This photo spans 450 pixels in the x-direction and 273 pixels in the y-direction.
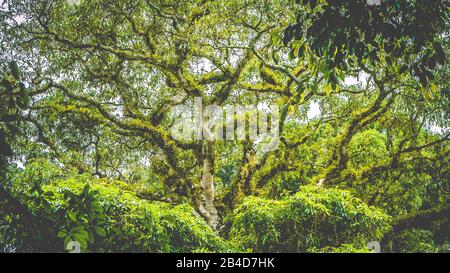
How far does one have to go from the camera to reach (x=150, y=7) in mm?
9141

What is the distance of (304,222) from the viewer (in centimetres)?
646

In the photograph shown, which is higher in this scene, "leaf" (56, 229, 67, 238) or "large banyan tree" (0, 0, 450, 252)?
"large banyan tree" (0, 0, 450, 252)

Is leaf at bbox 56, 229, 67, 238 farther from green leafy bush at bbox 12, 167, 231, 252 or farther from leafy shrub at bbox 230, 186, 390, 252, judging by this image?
leafy shrub at bbox 230, 186, 390, 252

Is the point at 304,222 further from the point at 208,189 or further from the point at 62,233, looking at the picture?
the point at 62,233

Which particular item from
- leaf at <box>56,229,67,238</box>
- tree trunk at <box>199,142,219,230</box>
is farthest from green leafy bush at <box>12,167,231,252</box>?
tree trunk at <box>199,142,219,230</box>

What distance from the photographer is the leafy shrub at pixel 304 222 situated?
6.32 m

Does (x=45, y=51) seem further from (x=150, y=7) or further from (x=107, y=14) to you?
(x=150, y=7)

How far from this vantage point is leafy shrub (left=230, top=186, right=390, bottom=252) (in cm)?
632

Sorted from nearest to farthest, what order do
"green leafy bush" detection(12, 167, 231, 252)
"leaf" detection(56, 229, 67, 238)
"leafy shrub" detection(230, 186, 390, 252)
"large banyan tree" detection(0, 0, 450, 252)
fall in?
"leaf" detection(56, 229, 67, 238) → "green leafy bush" detection(12, 167, 231, 252) → "leafy shrub" detection(230, 186, 390, 252) → "large banyan tree" detection(0, 0, 450, 252)

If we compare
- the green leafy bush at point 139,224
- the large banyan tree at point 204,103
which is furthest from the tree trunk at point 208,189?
the green leafy bush at point 139,224

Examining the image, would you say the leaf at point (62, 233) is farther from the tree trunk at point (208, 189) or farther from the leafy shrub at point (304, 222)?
the tree trunk at point (208, 189)

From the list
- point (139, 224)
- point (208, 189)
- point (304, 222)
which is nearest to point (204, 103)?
point (208, 189)
